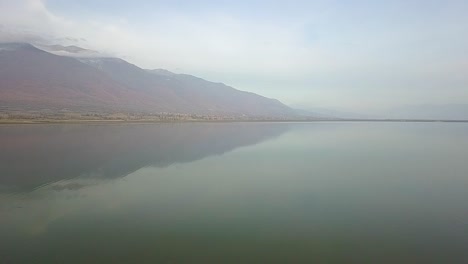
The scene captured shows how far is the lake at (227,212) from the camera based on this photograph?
8.96 metres

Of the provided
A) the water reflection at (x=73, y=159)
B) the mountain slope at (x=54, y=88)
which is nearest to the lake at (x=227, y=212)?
the water reflection at (x=73, y=159)

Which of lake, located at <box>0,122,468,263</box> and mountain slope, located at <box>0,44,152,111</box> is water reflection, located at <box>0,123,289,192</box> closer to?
lake, located at <box>0,122,468,263</box>

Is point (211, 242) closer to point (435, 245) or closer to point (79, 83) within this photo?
point (435, 245)

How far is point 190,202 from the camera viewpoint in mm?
13867

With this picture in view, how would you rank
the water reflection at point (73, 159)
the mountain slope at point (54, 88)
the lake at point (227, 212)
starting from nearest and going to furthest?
the lake at point (227, 212)
the water reflection at point (73, 159)
the mountain slope at point (54, 88)

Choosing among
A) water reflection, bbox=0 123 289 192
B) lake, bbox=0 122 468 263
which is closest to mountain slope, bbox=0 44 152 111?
water reflection, bbox=0 123 289 192

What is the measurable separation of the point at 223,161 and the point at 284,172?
6.26 m

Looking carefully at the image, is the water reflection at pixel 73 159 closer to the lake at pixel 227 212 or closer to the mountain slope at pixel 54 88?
the lake at pixel 227 212

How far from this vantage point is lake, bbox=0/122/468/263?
8961mm

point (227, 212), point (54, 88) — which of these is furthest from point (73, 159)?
point (54, 88)

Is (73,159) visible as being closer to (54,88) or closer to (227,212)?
(227,212)

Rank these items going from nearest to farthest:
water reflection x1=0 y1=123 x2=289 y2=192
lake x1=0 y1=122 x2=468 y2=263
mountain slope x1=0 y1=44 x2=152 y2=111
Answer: lake x1=0 y1=122 x2=468 y2=263 < water reflection x1=0 y1=123 x2=289 y2=192 < mountain slope x1=0 y1=44 x2=152 y2=111

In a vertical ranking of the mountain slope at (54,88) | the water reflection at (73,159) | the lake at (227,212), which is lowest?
the water reflection at (73,159)

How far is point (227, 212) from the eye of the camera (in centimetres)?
1255
